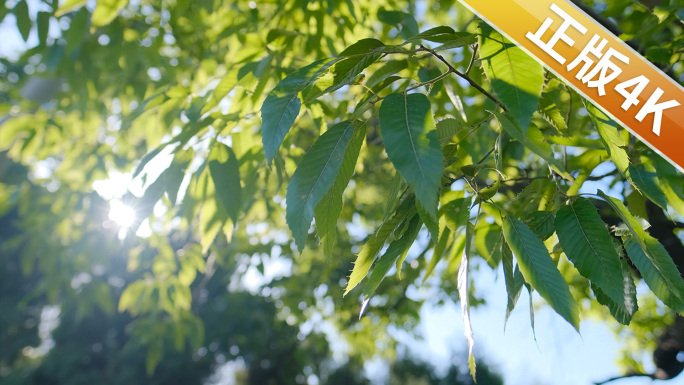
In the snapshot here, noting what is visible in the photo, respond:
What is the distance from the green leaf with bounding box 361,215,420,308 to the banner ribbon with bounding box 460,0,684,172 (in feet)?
1.12

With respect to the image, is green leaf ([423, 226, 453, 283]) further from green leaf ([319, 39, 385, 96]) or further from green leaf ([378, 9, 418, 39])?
green leaf ([378, 9, 418, 39])

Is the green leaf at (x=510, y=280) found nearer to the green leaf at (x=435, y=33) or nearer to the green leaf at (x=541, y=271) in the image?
the green leaf at (x=541, y=271)

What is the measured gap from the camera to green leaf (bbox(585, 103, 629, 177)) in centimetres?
68

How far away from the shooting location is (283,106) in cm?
61

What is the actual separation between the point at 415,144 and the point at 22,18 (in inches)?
67.8

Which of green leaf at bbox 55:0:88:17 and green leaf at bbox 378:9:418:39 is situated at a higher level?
green leaf at bbox 378:9:418:39

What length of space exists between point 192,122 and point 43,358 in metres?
15.4

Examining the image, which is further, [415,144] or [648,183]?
[648,183]

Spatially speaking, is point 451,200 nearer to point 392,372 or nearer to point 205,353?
point 205,353

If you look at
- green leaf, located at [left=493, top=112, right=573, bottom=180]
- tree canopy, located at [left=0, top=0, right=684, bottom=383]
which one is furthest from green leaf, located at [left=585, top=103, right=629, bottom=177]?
green leaf, located at [left=493, top=112, right=573, bottom=180]

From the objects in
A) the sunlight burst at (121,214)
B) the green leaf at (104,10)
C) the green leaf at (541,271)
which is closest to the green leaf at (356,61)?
the green leaf at (541,271)

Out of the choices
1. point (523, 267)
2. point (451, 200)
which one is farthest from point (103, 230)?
point (523, 267)

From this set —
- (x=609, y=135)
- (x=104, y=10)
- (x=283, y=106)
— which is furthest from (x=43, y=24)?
(x=609, y=135)

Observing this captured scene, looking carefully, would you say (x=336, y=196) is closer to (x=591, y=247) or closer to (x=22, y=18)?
(x=591, y=247)
